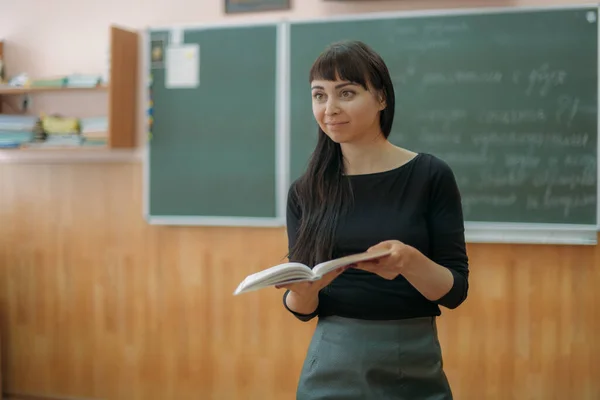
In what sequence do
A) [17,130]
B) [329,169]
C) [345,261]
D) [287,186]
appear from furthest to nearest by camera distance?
[17,130] → [287,186] → [329,169] → [345,261]

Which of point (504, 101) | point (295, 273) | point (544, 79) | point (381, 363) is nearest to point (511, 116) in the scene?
point (504, 101)

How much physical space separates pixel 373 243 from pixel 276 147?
6.19 ft

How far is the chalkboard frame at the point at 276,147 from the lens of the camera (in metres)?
3.00

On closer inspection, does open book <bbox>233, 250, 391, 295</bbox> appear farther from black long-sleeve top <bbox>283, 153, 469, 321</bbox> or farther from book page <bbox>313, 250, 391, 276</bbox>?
black long-sleeve top <bbox>283, 153, 469, 321</bbox>

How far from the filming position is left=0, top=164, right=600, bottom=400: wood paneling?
2.79 meters

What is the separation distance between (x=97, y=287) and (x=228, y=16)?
1621 millimetres

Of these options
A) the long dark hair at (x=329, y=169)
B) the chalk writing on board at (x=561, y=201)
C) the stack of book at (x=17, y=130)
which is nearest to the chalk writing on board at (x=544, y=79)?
the chalk writing on board at (x=561, y=201)

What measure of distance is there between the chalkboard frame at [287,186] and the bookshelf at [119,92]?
10 cm

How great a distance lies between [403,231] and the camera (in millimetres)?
1170

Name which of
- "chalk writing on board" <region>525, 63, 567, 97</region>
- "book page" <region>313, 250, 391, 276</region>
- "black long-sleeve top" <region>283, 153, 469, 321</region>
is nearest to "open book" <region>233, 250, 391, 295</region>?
"book page" <region>313, 250, 391, 276</region>

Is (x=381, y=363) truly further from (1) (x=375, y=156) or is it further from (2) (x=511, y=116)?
(2) (x=511, y=116)

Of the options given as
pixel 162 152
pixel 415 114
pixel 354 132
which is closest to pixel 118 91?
pixel 162 152

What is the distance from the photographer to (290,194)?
136cm

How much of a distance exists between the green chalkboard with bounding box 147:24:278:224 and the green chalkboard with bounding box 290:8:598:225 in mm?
504
